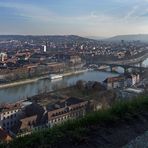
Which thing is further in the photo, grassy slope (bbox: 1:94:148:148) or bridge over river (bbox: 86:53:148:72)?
bridge over river (bbox: 86:53:148:72)

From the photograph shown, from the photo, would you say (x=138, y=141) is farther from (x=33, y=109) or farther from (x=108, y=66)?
(x=108, y=66)

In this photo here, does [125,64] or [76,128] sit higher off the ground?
[76,128]

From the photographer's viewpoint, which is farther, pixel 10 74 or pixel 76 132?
pixel 10 74

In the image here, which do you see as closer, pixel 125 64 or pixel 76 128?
pixel 76 128

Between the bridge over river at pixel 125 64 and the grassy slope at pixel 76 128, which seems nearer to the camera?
the grassy slope at pixel 76 128

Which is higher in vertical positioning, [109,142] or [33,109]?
[109,142]

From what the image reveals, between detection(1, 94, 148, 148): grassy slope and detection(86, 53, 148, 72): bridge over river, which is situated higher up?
detection(1, 94, 148, 148): grassy slope

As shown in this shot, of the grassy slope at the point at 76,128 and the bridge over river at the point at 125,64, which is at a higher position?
the grassy slope at the point at 76,128

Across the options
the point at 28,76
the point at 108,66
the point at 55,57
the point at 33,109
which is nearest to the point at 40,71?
the point at 28,76
